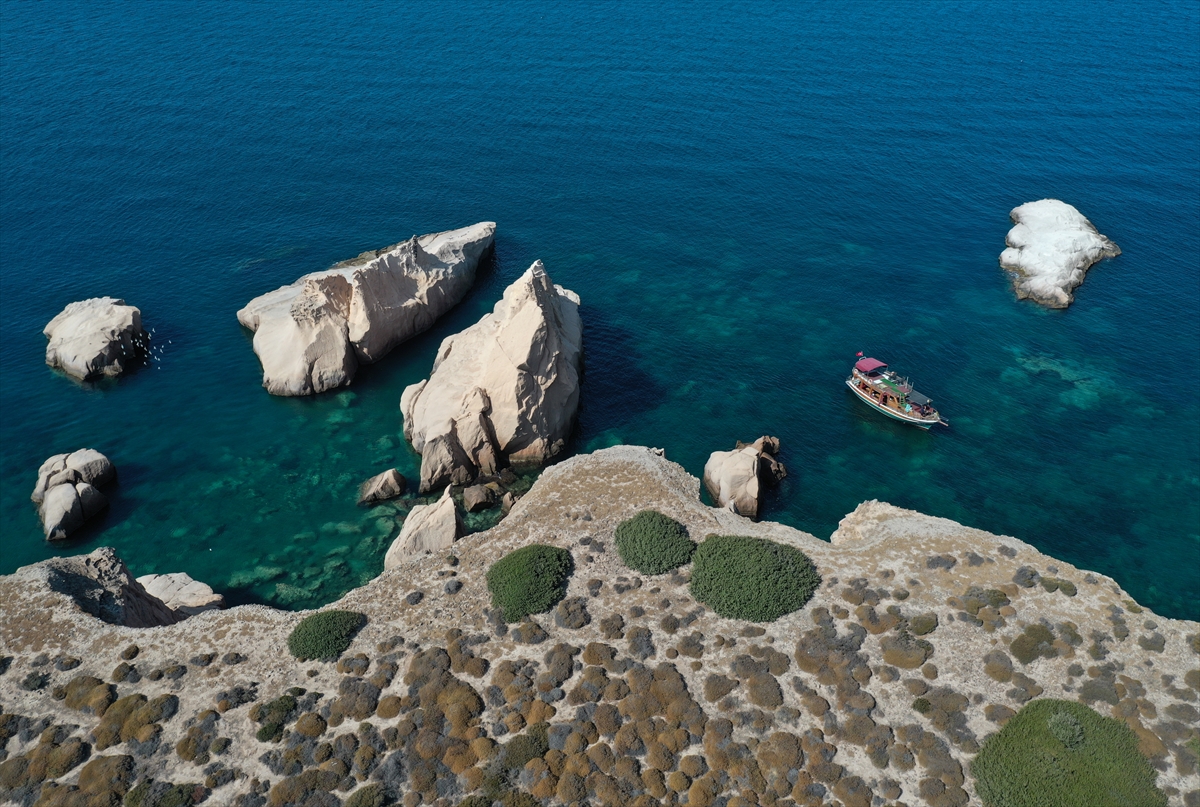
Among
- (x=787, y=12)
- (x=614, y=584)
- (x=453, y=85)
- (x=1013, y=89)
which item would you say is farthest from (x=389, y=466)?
(x=787, y=12)

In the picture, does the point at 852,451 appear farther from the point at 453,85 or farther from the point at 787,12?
the point at 787,12

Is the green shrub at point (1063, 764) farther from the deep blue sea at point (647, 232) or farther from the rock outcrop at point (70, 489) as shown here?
the rock outcrop at point (70, 489)

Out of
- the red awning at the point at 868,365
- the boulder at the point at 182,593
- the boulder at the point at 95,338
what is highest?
the boulder at the point at 95,338

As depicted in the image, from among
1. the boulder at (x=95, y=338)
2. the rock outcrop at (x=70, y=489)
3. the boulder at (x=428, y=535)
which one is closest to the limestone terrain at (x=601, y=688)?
the boulder at (x=428, y=535)

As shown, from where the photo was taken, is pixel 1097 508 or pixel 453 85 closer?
pixel 1097 508

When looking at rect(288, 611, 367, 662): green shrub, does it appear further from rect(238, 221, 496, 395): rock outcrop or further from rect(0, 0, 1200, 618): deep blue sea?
rect(238, 221, 496, 395): rock outcrop
